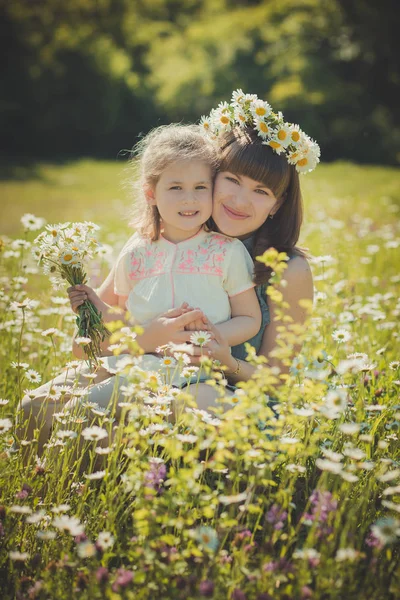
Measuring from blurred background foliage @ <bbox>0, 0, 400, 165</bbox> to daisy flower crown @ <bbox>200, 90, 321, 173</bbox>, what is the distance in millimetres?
21140

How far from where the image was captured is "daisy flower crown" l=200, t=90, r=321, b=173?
3.05 metres

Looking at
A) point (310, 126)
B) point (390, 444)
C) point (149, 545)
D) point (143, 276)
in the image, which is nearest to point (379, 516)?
point (390, 444)

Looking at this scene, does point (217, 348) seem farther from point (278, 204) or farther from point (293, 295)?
point (278, 204)

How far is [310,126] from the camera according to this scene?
24.4 m

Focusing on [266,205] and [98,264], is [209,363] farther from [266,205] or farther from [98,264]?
[98,264]

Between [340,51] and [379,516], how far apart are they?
88.4 feet

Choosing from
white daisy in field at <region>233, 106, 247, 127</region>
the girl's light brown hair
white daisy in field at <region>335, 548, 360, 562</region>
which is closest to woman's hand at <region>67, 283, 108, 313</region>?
the girl's light brown hair

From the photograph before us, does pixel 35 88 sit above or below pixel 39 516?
above

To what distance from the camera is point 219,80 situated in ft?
89.1

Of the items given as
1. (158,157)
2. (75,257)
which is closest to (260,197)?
(158,157)

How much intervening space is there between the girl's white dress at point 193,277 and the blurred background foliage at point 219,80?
21494mm

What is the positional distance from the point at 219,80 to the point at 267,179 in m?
25.7

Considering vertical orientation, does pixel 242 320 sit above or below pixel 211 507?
above

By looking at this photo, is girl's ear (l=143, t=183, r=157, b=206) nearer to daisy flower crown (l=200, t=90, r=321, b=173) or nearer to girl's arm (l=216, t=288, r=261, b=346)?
daisy flower crown (l=200, t=90, r=321, b=173)
